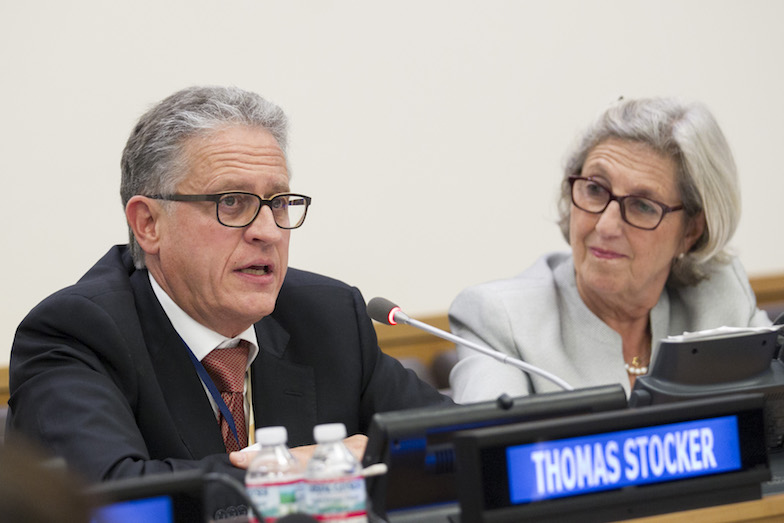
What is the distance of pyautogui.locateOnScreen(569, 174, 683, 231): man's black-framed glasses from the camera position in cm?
253

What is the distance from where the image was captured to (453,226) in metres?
3.57

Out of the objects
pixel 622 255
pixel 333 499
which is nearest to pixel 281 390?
pixel 333 499

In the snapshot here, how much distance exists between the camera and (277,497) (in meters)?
1.21

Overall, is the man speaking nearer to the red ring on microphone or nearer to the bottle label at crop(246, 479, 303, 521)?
the red ring on microphone

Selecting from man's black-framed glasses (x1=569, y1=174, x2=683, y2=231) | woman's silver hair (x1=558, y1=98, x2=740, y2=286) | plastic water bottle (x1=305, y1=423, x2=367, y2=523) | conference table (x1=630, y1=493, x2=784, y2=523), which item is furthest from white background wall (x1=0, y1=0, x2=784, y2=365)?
conference table (x1=630, y1=493, x2=784, y2=523)

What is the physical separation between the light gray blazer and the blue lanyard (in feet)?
1.94

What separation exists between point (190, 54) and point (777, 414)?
2.24 metres

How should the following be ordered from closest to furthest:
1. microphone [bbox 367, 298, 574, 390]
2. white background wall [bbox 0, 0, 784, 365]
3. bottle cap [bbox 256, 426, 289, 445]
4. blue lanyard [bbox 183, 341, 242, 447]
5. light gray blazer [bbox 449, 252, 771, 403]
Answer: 1. bottle cap [bbox 256, 426, 289, 445]
2. microphone [bbox 367, 298, 574, 390]
3. blue lanyard [bbox 183, 341, 242, 447]
4. light gray blazer [bbox 449, 252, 771, 403]
5. white background wall [bbox 0, 0, 784, 365]

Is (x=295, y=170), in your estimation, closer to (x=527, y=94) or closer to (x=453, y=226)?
(x=453, y=226)

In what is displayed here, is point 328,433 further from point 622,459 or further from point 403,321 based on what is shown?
point 403,321

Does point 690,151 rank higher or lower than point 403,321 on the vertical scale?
higher

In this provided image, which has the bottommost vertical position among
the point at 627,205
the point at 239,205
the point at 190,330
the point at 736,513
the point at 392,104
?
the point at 736,513

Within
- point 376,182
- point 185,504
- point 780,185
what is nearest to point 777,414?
point 185,504

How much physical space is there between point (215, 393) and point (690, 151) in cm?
138
